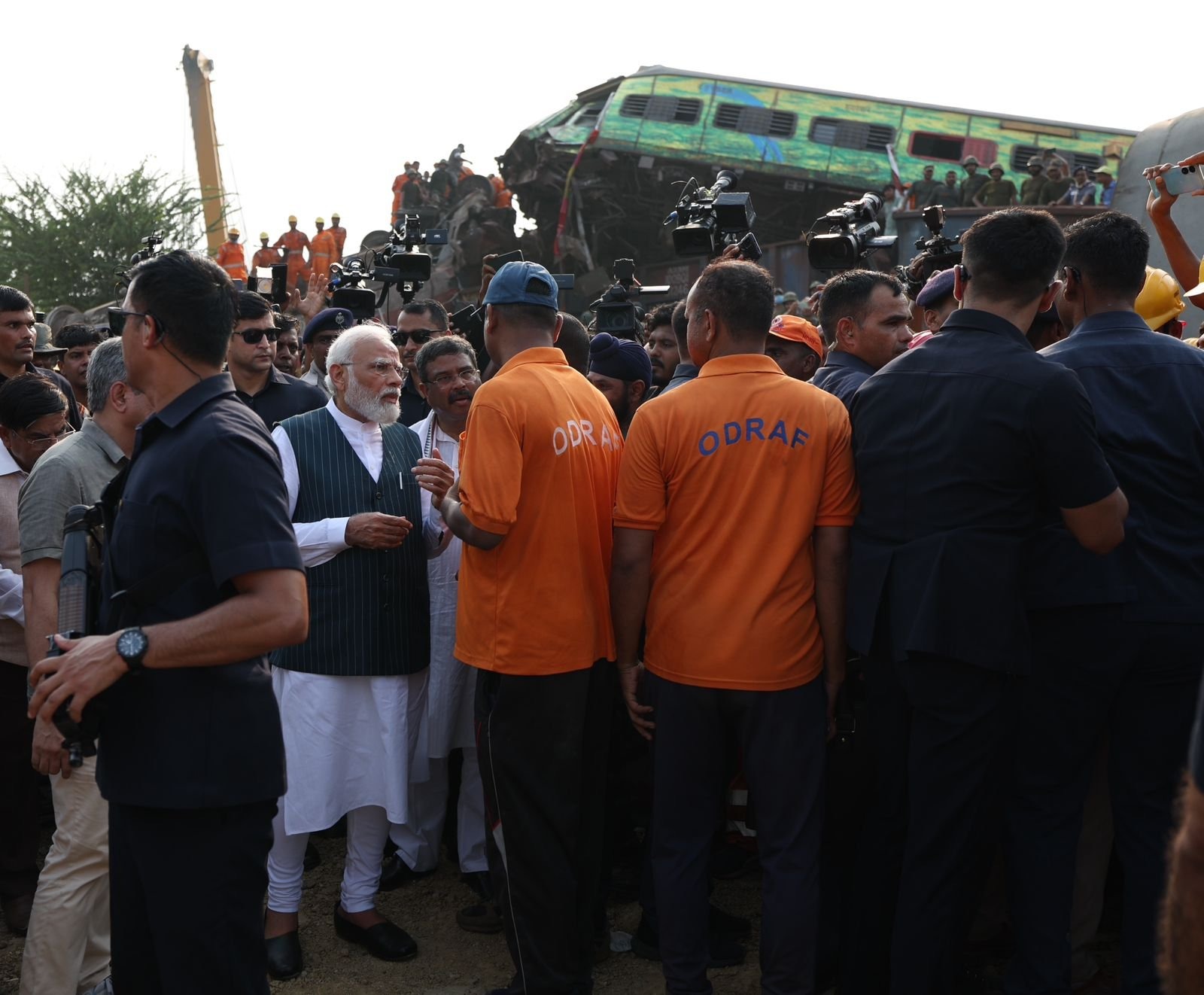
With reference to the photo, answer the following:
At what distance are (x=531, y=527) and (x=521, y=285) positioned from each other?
756mm

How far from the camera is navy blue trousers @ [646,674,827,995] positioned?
3.16 meters

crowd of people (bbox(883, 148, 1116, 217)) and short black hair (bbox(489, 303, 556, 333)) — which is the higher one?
crowd of people (bbox(883, 148, 1116, 217))

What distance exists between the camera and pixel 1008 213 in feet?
9.98

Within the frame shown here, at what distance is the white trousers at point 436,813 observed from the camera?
14.1 feet

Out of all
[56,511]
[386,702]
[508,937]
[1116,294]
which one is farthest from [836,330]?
[56,511]

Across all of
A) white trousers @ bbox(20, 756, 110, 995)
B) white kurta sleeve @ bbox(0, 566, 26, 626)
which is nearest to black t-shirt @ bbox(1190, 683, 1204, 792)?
white trousers @ bbox(20, 756, 110, 995)

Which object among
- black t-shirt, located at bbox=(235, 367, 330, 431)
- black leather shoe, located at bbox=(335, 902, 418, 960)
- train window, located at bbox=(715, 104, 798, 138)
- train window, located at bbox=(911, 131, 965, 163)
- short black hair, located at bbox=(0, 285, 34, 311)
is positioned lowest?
black leather shoe, located at bbox=(335, 902, 418, 960)

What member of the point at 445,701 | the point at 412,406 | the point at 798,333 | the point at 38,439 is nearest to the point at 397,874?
the point at 445,701

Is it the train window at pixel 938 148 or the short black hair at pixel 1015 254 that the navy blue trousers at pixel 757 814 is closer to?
the short black hair at pixel 1015 254

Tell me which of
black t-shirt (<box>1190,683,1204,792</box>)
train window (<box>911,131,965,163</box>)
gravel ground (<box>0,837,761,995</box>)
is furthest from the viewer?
train window (<box>911,131,965,163</box>)

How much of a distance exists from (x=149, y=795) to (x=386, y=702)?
164cm

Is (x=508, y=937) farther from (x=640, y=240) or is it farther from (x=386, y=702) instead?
(x=640, y=240)

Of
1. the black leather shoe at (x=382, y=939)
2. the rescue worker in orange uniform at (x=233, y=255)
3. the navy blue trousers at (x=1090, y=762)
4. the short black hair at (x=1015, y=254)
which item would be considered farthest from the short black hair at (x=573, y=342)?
the rescue worker in orange uniform at (x=233, y=255)

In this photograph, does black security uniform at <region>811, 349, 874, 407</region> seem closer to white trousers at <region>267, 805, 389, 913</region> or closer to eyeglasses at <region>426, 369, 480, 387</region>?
eyeglasses at <region>426, 369, 480, 387</region>
